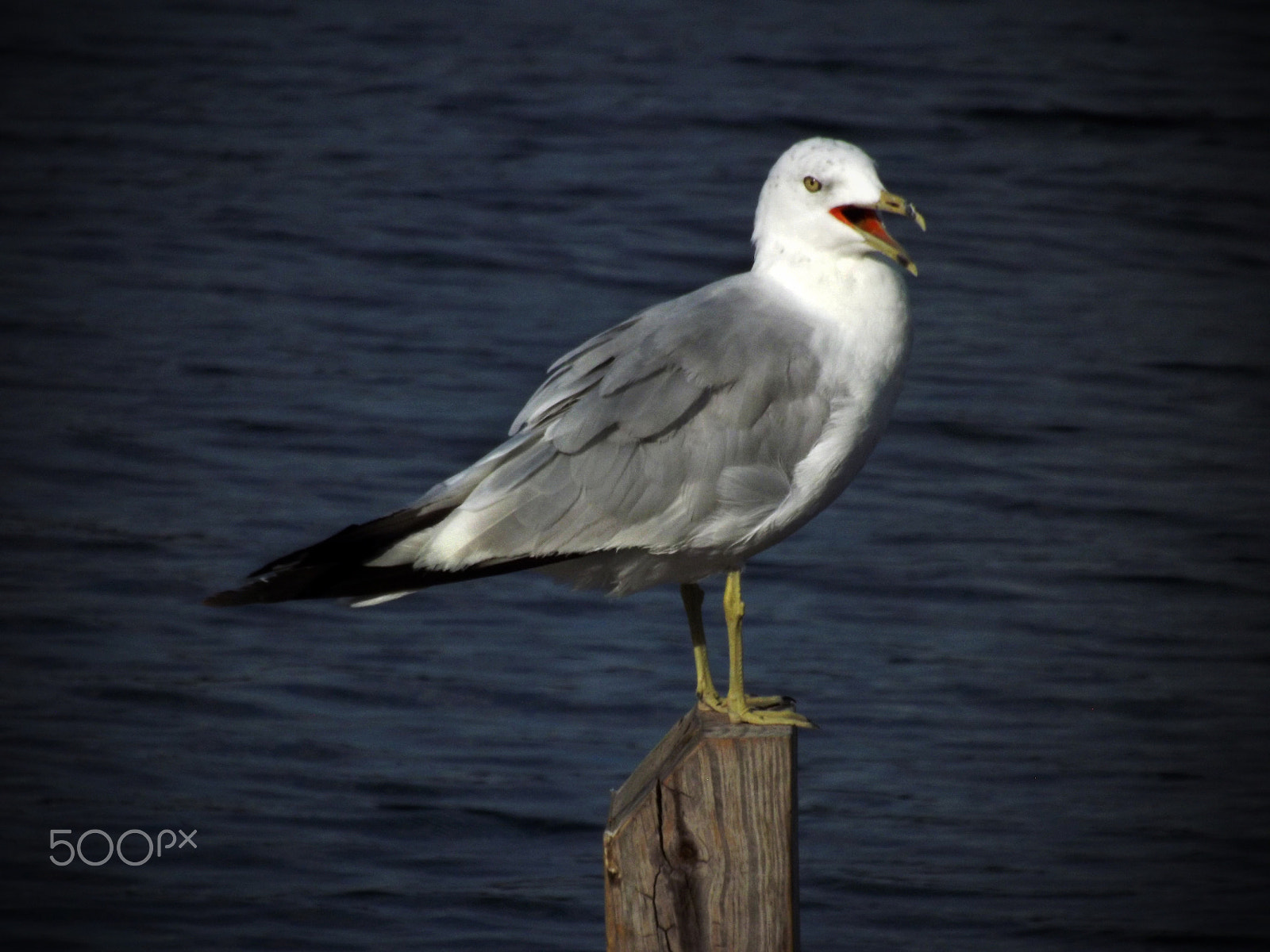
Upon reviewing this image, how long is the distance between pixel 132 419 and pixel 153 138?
5.35m

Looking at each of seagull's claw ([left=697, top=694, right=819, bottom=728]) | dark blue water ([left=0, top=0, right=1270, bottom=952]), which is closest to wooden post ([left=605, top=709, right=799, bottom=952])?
seagull's claw ([left=697, top=694, right=819, bottom=728])

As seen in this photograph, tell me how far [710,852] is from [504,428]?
6331 mm

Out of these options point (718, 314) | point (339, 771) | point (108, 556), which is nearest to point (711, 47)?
point (108, 556)

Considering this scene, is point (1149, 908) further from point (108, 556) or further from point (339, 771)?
point (108, 556)

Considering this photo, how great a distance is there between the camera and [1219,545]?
969 centimetres

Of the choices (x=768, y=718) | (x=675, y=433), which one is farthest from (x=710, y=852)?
(x=675, y=433)

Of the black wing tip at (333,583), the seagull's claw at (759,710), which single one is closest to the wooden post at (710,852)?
the seagull's claw at (759,710)

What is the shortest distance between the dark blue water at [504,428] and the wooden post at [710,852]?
260 cm

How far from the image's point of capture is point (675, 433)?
4652 millimetres

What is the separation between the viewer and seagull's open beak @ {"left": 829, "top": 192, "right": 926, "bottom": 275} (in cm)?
451

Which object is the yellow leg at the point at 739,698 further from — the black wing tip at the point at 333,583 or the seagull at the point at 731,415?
the black wing tip at the point at 333,583

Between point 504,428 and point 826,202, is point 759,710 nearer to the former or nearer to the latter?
point 826,202

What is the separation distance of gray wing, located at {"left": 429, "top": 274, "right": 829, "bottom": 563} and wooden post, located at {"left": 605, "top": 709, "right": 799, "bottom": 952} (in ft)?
2.60

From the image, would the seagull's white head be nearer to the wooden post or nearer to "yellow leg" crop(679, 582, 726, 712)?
"yellow leg" crop(679, 582, 726, 712)
